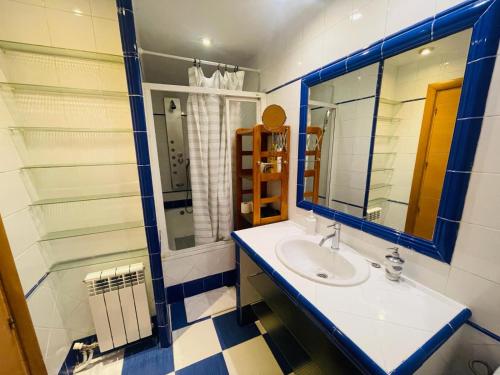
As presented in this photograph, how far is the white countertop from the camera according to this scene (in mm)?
583

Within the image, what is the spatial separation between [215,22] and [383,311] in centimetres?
192

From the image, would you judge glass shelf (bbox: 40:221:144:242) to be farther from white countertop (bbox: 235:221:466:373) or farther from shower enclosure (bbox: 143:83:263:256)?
white countertop (bbox: 235:221:466:373)

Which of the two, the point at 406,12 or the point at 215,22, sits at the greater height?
the point at 215,22

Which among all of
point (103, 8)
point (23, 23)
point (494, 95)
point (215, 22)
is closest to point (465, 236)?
point (494, 95)

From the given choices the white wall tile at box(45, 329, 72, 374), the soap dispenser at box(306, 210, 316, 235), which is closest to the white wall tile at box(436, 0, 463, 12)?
the soap dispenser at box(306, 210, 316, 235)

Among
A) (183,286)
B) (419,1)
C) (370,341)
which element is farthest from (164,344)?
(419,1)

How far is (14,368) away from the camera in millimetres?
749

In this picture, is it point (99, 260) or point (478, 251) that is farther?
point (99, 260)

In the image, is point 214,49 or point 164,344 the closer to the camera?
point 164,344

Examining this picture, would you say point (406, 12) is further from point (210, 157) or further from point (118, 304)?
point (118, 304)

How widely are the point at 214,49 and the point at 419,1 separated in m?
1.50

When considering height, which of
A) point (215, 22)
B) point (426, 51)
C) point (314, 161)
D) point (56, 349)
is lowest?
point (56, 349)

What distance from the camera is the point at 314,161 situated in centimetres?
136

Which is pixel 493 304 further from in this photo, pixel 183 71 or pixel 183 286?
pixel 183 71
